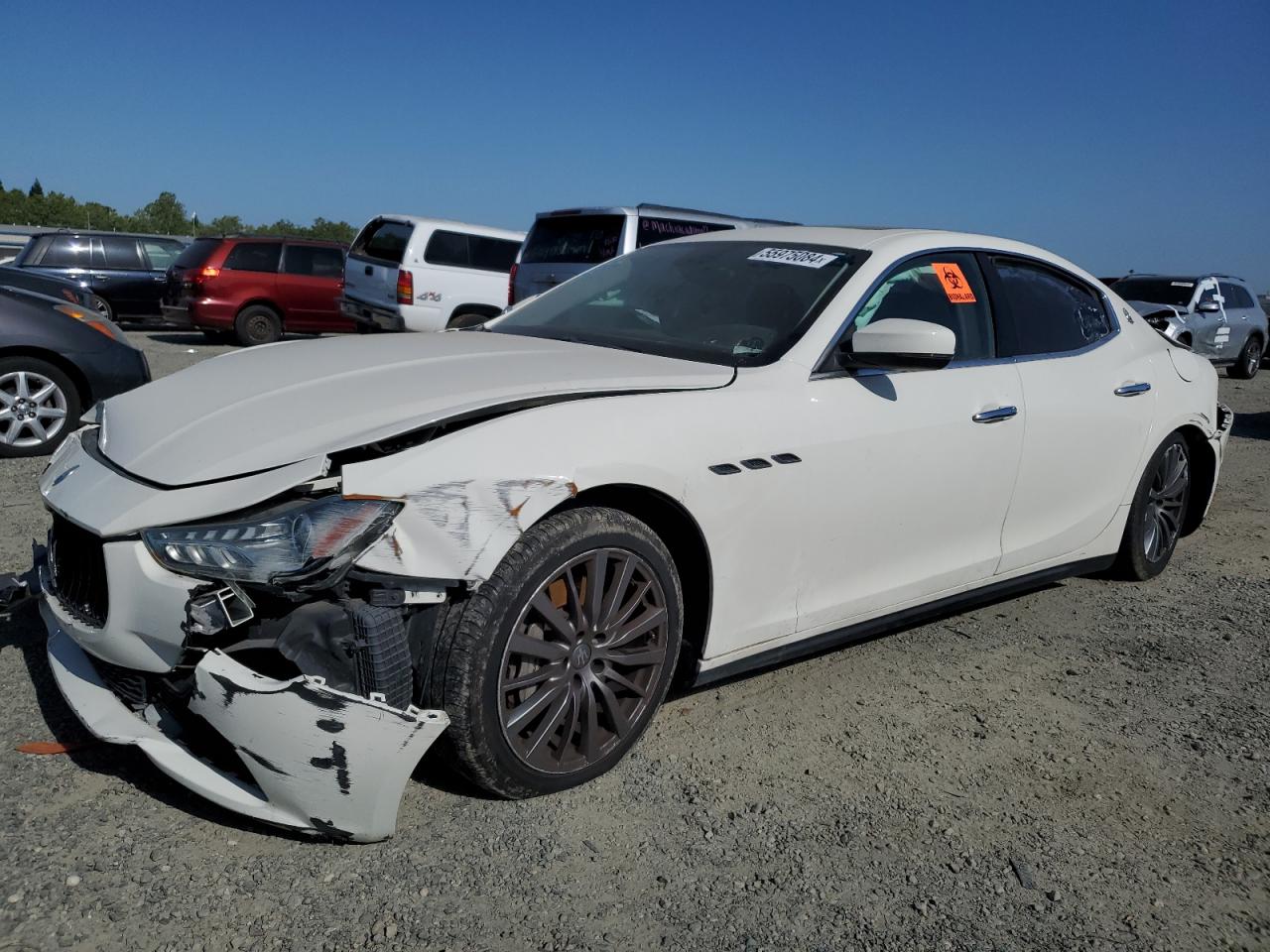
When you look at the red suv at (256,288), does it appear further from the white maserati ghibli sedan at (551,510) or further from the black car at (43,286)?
the white maserati ghibli sedan at (551,510)

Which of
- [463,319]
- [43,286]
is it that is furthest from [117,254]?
[43,286]

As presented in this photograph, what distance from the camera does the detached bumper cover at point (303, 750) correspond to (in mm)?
2312

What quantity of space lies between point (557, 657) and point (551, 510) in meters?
0.38

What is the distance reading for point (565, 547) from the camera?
264cm

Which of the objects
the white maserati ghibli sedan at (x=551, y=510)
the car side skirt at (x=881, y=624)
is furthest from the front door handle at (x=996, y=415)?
the car side skirt at (x=881, y=624)

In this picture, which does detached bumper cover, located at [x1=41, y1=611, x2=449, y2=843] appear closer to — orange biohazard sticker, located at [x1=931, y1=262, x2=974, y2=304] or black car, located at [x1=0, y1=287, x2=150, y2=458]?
orange biohazard sticker, located at [x1=931, y1=262, x2=974, y2=304]

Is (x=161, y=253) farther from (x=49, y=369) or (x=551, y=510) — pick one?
(x=551, y=510)

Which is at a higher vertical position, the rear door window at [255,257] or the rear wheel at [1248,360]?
the rear door window at [255,257]

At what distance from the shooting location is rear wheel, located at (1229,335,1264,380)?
56.2 ft

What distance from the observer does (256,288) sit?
1595 cm

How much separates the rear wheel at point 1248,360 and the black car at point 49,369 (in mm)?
16517

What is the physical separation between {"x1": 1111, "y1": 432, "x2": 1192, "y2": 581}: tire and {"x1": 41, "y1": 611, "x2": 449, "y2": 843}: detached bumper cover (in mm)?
3538

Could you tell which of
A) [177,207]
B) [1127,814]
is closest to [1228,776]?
[1127,814]

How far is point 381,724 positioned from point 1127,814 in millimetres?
2043
